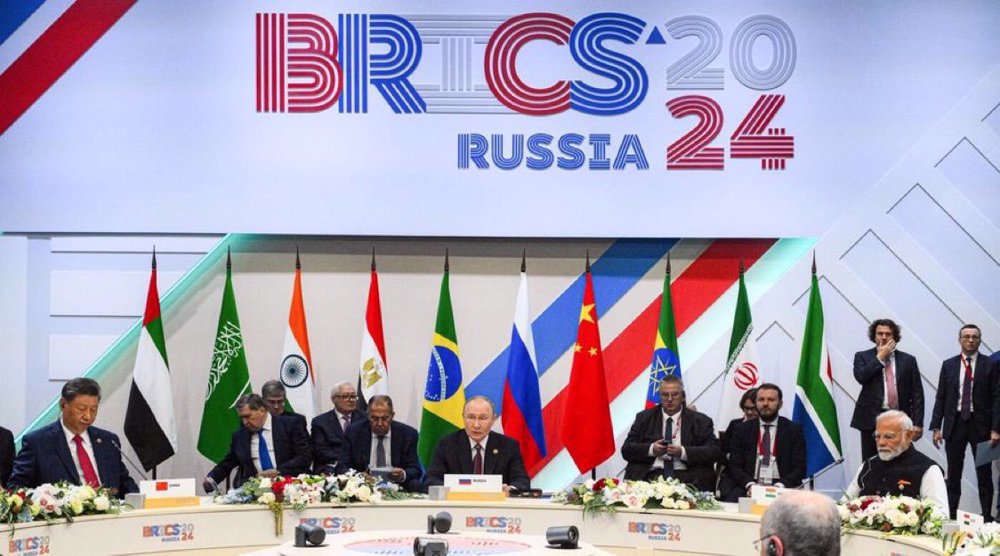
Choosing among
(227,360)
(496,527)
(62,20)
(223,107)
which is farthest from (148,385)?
(496,527)

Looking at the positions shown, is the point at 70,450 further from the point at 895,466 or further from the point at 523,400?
the point at 895,466

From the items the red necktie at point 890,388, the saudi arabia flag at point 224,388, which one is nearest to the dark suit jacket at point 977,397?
the red necktie at point 890,388

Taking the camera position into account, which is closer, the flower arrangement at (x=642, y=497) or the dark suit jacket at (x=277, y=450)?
the flower arrangement at (x=642, y=497)

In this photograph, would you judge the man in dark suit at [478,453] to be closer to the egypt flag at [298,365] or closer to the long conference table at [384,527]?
the long conference table at [384,527]

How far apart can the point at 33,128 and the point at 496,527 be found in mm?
5183

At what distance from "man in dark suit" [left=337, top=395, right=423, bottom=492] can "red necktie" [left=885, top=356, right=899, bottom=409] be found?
3.28 m

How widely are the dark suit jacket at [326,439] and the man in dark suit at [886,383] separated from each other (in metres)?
3.47

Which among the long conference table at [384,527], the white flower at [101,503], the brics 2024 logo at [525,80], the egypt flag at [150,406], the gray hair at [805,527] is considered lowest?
the long conference table at [384,527]

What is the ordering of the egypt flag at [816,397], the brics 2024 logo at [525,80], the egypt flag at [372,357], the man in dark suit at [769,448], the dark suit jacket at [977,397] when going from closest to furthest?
the man in dark suit at [769,448], the dark suit jacket at [977,397], the egypt flag at [816,397], the egypt flag at [372,357], the brics 2024 logo at [525,80]

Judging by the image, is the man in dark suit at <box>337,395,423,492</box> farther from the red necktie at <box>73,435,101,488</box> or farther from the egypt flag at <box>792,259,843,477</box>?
the egypt flag at <box>792,259,843,477</box>

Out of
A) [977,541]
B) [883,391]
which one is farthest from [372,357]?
[977,541]

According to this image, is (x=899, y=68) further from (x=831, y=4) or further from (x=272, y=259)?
(x=272, y=259)

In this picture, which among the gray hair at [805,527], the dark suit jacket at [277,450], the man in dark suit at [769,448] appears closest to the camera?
the gray hair at [805,527]

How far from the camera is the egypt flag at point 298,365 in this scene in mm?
9047
